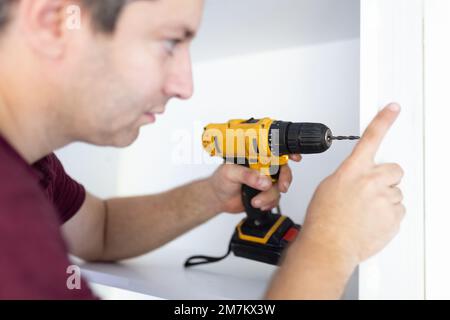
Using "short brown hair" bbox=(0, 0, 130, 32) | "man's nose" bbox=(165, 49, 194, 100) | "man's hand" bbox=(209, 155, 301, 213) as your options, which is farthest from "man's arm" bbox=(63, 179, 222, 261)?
"short brown hair" bbox=(0, 0, 130, 32)

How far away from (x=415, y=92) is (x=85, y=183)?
0.89 metres

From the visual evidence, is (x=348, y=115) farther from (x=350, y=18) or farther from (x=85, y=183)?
(x=85, y=183)

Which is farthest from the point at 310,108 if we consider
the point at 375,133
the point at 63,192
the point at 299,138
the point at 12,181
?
the point at 12,181

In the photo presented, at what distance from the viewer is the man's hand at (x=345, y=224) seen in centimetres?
47

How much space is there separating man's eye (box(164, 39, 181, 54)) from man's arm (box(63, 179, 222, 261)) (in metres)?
0.38

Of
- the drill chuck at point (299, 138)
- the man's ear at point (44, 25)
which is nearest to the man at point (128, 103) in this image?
the man's ear at point (44, 25)

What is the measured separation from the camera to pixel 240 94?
97 cm

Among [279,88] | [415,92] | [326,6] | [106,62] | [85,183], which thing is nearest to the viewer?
[106,62]

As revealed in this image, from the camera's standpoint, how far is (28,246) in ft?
1.16

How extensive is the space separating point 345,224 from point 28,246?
325 millimetres

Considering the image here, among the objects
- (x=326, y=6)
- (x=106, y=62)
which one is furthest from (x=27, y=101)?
(x=326, y=6)

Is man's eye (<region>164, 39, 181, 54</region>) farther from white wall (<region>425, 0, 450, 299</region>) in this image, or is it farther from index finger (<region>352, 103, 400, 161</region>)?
white wall (<region>425, 0, 450, 299</region>)

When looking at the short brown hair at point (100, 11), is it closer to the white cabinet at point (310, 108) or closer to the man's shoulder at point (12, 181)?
the man's shoulder at point (12, 181)

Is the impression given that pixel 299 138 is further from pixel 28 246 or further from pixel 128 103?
pixel 28 246
